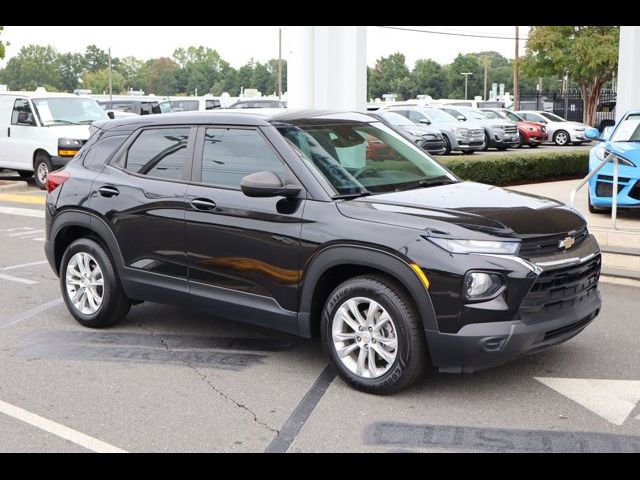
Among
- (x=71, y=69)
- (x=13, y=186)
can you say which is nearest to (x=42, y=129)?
(x=13, y=186)

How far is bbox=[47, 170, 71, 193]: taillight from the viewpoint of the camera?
698 cm

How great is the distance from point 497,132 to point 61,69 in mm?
127033

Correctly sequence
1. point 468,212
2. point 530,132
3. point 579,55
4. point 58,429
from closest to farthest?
point 58,429 < point 468,212 < point 530,132 < point 579,55

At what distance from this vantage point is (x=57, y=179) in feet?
23.2

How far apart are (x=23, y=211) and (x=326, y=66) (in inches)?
221

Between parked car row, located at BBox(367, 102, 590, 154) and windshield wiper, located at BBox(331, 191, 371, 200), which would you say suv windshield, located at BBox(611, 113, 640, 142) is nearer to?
windshield wiper, located at BBox(331, 191, 371, 200)

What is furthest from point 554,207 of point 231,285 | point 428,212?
point 231,285

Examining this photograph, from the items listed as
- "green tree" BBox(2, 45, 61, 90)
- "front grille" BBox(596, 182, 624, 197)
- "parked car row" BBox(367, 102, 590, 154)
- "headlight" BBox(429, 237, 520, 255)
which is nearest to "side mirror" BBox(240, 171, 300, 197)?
"headlight" BBox(429, 237, 520, 255)

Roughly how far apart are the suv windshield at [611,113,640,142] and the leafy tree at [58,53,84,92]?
461 feet

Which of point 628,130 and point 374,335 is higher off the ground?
point 628,130

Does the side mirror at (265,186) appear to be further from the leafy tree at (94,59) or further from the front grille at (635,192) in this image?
the leafy tree at (94,59)

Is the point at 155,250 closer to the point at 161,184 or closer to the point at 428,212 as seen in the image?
the point at 161,184

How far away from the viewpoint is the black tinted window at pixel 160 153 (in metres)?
6.26

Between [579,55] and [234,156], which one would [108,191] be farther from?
[579,55]
